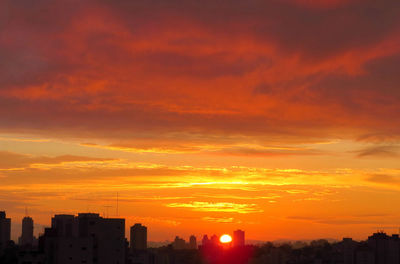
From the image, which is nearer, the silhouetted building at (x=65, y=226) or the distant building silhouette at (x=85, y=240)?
the distant building silhouette at (x=85, y=240)

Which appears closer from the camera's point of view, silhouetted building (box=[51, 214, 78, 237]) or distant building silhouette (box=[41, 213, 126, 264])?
distant building silhouette (box=[41, 213, 126, 264])

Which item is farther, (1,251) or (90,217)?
(1,251)

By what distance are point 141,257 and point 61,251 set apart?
59574 mm

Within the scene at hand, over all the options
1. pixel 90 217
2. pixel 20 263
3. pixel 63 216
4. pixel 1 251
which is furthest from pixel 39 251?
pixel 1 251

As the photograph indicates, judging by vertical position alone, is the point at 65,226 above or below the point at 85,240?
above

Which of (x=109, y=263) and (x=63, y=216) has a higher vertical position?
(x=63, y=216)

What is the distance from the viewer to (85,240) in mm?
133375

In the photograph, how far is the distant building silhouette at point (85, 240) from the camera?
131 m

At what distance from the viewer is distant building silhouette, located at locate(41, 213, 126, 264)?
430 ft

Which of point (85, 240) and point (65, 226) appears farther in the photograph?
point (65, 226)

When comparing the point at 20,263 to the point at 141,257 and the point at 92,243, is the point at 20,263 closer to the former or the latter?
the point at 92,243

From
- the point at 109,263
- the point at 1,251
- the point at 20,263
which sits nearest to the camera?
the point at 20,263

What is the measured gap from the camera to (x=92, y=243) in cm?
13400

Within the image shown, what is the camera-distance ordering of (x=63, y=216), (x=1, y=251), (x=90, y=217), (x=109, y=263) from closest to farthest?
(x=109, y=263)
(x=90, y=217)
(x=63, y=216)
(x=1, y=251)
